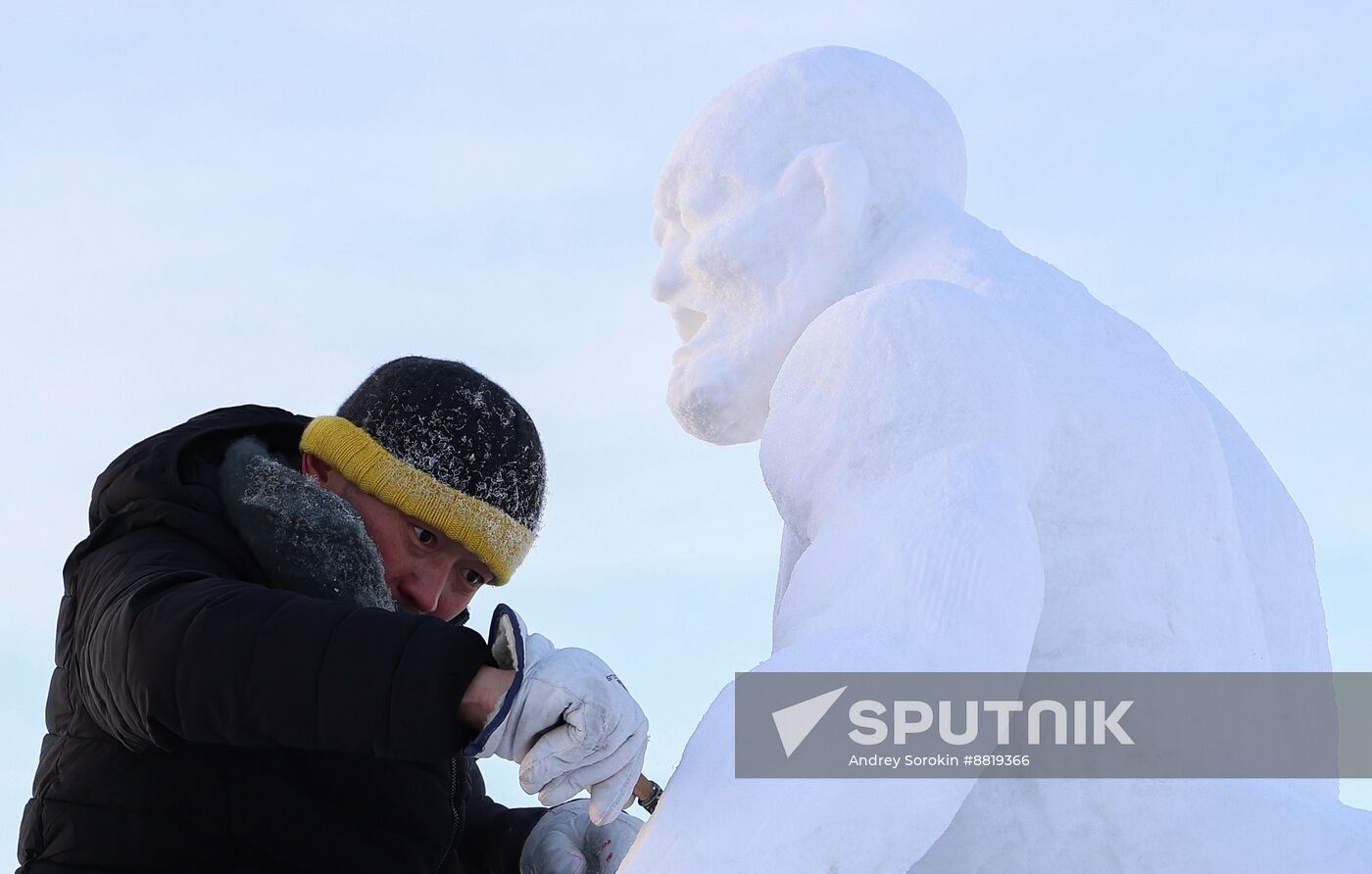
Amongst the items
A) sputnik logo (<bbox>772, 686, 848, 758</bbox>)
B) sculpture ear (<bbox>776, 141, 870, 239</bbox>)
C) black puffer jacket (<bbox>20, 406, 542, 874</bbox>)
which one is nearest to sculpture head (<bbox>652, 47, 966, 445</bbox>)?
sculpture ear (<bbox>776, 141, 870, 239</bbox>)

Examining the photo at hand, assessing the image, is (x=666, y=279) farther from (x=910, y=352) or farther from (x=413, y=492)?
(x=910, y=352)

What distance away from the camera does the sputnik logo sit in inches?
87.0

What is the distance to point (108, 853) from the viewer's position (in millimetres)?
2742

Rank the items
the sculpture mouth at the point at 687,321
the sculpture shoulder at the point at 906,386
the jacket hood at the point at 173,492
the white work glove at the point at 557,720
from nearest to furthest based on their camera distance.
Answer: the white work glove at the point at 557,720, the sculpture shoulder at the point at 906,386, the jacket hood at the point at 173,492, the sculpture mouth at the point at 687,321

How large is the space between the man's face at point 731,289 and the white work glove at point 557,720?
1011 millimetres

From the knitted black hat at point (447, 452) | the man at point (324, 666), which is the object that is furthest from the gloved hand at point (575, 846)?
the knitted black hat at point (447, 452)

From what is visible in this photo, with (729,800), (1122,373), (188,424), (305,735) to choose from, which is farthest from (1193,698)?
(188,424)

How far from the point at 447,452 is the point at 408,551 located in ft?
0.74

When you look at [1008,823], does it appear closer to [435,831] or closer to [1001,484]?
[1001,484]

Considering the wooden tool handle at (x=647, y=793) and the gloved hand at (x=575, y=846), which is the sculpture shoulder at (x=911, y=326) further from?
the gloved hand at (x=575, y=846)

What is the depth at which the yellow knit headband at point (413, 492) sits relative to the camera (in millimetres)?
3109

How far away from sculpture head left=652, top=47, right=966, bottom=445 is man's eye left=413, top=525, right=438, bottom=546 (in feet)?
1.78

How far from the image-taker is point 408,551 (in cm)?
321
